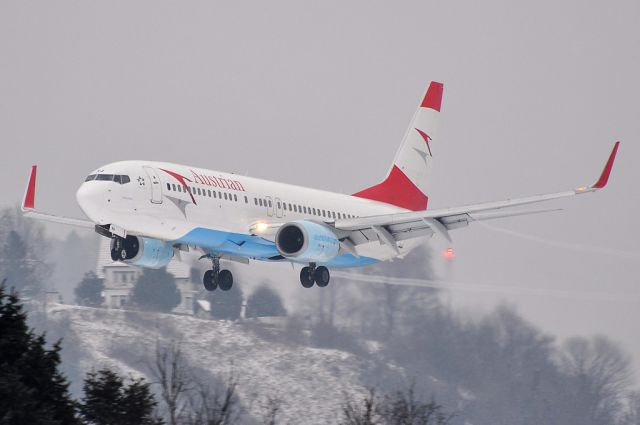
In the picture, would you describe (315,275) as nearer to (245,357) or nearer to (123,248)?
(123,248)

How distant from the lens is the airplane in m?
46.4

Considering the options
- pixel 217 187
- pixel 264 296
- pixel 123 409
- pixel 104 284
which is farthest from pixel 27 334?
pixel 104 284

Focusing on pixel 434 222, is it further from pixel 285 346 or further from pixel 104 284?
pixel 104 284

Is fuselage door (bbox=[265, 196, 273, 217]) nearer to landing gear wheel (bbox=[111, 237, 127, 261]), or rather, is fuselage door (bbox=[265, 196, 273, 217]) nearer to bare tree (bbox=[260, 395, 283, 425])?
landing gear wheel (bbox=[111, 237, 127, 261])

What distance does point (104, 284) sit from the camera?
9525 cm

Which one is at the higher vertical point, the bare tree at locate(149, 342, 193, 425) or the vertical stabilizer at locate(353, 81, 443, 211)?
the vertical stabilizer at locate(353, 81, 443, 211)

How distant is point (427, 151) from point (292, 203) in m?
13.1

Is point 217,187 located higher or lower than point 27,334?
higher

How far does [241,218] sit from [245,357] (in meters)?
28.0

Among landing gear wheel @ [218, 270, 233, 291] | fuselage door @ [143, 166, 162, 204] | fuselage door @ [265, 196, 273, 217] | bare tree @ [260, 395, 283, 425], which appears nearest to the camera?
bare tree @ [260, 395, 283, 425]

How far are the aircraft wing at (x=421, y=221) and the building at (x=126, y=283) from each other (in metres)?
33.4

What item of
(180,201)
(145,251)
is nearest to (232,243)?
(180,201)

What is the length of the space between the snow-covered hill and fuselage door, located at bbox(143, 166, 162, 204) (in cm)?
2522

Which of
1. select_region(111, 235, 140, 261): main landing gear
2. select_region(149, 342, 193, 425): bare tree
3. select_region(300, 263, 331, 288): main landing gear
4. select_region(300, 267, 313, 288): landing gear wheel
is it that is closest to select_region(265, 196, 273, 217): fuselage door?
select_region(300, 263, 331, 288): main landing gear
